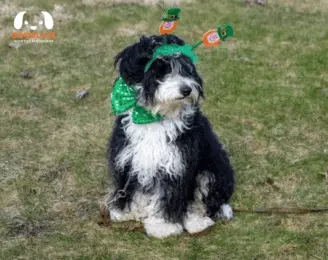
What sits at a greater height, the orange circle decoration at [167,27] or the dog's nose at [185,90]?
the orange circle decoration at [167,27]

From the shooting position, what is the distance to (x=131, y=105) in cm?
324

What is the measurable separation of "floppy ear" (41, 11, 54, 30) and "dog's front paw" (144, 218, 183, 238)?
4.88 meters

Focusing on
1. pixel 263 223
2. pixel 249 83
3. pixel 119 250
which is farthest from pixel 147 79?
pixel 249 83

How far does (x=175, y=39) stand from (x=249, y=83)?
10.4 ft

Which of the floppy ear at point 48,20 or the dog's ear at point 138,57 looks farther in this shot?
the floppy ear at point 48,20

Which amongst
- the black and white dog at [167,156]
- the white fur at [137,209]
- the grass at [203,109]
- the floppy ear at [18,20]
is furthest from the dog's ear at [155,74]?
the floppy ear at [18,20]

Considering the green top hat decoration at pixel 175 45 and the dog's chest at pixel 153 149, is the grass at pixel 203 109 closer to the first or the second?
the dog's chest at pixel 153 149

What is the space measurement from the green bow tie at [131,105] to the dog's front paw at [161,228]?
0.72 meters

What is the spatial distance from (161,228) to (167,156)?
538 millimetres

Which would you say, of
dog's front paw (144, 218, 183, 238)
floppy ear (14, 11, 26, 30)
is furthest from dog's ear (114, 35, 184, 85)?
floppy ear (14, 11, 26, 30)

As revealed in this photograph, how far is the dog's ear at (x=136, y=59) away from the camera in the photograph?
119 inches

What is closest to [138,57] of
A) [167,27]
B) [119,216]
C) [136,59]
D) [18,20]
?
[136,59]

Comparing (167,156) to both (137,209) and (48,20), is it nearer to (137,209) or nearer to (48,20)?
(137,209)

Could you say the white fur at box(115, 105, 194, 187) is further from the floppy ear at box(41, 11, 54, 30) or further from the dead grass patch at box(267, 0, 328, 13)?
the dead grass patch at box(267, 0, 328, 13)
